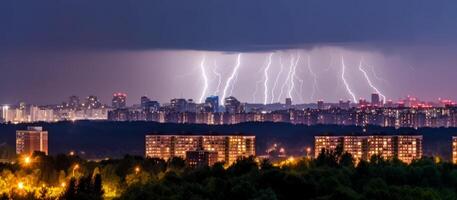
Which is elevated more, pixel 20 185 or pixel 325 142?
pixel 325 142

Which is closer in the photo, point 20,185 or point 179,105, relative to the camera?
point 20,185

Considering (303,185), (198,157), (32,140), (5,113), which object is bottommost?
(198,157)

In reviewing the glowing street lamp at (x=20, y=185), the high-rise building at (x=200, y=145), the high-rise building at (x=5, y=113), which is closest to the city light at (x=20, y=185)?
the glowing street lamp at (x=20, y=185)

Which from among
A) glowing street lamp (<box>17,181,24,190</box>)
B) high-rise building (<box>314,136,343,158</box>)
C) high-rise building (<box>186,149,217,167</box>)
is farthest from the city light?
high-rise building (<box>314,136,343,158</box>)

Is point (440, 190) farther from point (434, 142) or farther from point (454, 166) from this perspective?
point (434, 142)

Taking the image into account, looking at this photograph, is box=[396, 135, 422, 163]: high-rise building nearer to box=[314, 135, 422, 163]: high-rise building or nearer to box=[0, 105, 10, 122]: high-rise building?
box=[314, 135, 422, 163]: high-rise building

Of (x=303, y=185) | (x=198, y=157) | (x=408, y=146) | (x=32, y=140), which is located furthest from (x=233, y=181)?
(x=32, y=140)

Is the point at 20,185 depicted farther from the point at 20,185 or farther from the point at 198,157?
the point at 198,157

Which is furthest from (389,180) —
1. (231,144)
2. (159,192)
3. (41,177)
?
(231,144)
